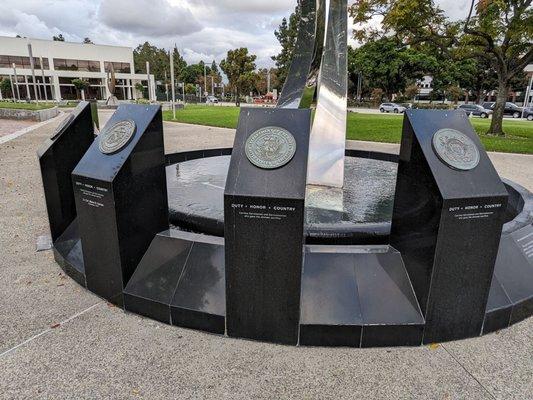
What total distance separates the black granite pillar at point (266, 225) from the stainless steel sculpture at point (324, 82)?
3.39 meters

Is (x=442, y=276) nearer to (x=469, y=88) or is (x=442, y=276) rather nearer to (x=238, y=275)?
(x=238, y=275)

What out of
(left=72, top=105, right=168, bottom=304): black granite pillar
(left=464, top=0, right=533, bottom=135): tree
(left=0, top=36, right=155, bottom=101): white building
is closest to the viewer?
(left=72, top=105, right=168, bottom=304): black granite pillar

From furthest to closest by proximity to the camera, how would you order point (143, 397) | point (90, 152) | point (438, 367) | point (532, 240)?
point (532, 240)
point (90, 152)
point (438, 367)
point (143, 397)

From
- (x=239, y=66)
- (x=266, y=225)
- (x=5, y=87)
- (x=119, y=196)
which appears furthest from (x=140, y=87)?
(x=266, y=225)

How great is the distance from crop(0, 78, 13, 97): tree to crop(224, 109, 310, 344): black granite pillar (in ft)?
216

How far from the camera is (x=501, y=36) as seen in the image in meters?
19.4

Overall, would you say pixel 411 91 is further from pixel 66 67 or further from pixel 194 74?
pixel 66 67

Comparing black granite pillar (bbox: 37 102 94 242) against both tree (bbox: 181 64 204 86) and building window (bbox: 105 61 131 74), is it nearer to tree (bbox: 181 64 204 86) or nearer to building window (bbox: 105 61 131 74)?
building window (bbox: 105 61 131 74)

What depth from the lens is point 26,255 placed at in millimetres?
5219

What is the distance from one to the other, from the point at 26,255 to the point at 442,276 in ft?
16.5

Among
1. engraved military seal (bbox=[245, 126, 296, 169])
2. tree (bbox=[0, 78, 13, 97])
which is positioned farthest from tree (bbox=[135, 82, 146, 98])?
engraved military seal (bbox=[245, 126, 296, 169])

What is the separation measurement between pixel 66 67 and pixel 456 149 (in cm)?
7131

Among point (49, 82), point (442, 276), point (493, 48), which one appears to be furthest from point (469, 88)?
point (442, 276)

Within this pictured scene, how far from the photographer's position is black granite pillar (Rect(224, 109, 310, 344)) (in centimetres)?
323
